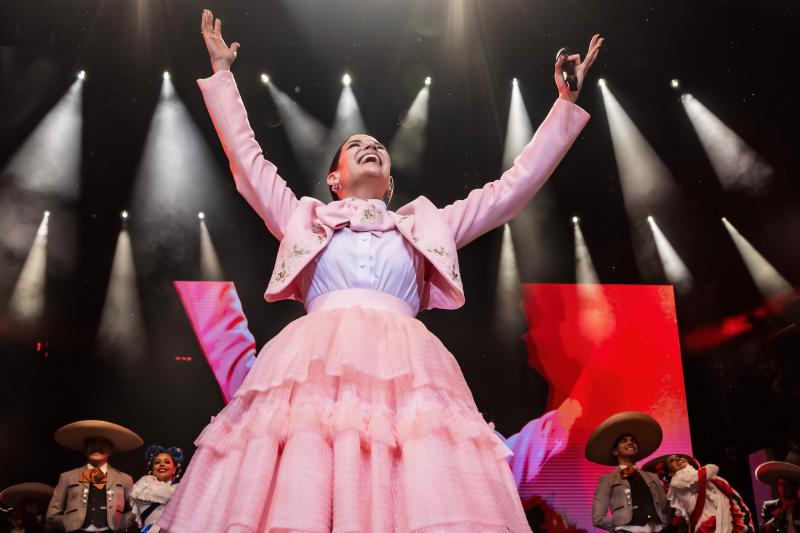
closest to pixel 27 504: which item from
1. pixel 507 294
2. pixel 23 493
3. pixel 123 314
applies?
pixel 23 493

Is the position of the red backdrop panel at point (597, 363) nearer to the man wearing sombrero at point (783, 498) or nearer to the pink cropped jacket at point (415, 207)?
the man wearing sombrero at point (783, 498)

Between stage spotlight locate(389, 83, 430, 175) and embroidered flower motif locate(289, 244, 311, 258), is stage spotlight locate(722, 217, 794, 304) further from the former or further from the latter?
embroidered flower motif locate(289, 244, 311, 258)

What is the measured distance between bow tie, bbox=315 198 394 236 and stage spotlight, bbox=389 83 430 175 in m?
4.50

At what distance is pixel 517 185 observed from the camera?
224 cm

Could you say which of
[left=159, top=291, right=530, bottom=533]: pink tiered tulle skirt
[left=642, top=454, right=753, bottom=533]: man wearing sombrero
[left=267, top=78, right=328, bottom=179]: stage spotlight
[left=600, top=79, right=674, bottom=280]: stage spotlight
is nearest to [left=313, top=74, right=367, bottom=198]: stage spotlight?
[left=267, top=78, right=328, bottom=179]: stage spotlight

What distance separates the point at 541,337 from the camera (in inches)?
253

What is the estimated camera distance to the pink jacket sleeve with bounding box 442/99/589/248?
221cm

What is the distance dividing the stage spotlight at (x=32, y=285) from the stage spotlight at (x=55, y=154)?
0.26m

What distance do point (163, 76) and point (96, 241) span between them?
5.04 ft

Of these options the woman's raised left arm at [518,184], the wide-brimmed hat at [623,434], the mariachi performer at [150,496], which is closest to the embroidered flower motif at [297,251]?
the woman's raised left arm at [518,184]

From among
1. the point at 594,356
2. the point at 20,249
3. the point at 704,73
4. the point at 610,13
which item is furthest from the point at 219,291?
the point at 704,73

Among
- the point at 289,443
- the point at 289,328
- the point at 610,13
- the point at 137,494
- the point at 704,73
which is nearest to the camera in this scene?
the point at 289,443

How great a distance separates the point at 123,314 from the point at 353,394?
5.32 m

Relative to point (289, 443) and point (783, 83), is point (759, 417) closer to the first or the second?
point (783, 83)
